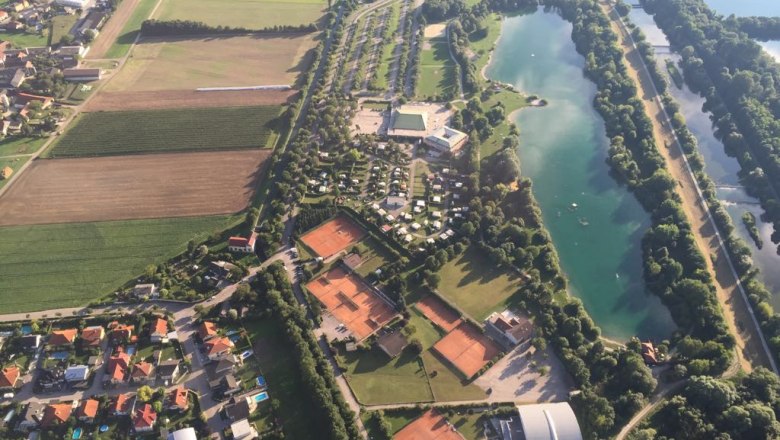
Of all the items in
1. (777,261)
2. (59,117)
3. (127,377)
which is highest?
(59,117)

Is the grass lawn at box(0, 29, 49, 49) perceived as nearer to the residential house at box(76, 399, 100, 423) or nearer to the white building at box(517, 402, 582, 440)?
the residential house at box(76, 399, 100, 423)

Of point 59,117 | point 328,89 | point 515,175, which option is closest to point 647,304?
point 515,175

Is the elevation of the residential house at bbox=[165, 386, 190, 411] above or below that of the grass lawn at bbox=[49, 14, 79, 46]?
below

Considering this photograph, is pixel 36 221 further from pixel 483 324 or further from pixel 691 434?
pixel 691 434

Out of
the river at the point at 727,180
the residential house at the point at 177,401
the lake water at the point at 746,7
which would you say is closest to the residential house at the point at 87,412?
the residential house at the point at 177,401

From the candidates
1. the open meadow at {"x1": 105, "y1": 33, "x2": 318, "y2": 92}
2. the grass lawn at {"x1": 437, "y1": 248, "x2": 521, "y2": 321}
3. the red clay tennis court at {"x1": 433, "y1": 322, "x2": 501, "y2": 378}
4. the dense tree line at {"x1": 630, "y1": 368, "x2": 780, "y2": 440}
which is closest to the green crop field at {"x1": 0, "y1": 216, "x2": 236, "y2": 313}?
the grass lawn at {"x1": 437, "y1": 248, "x2": 521, "y2": 321}

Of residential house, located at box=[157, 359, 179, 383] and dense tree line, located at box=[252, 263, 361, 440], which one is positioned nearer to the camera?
dense tree line, located at box=[252, 263, 361, 440]

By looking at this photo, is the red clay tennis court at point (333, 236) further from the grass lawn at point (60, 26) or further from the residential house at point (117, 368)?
the grass lawn at point (60, 26)
